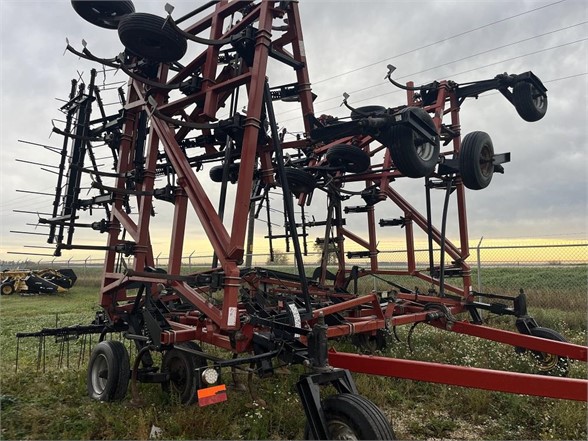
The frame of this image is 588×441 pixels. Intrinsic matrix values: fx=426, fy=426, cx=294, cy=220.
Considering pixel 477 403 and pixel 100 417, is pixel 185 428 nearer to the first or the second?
A: pixel 100 417

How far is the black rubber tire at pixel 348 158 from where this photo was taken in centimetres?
686

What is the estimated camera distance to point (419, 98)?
303 inches

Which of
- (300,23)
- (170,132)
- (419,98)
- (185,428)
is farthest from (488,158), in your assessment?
(185,428)

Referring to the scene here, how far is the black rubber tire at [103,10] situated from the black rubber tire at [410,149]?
142 inches

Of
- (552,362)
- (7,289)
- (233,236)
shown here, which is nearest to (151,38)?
(233,236)

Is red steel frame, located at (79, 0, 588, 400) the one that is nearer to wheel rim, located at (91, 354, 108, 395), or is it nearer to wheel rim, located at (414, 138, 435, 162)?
wheel rim, located at (91, 354, 108, 395)

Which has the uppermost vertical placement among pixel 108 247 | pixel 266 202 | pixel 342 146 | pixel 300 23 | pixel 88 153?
pixel 300 23

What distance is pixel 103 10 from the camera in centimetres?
529

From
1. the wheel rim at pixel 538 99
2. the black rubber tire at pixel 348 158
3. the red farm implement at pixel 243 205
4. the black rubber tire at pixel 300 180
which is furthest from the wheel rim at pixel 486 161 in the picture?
the black rubber tire at pixel 300 180

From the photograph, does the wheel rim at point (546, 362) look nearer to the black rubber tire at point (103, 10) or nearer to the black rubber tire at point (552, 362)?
the black rubber tire at point (552, 362)

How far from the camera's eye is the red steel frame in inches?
133

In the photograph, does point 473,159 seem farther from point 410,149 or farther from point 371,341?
point 371,341

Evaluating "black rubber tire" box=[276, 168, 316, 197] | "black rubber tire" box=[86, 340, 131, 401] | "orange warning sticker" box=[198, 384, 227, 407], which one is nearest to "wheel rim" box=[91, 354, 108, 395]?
"black rubber tire" box=[86, 340, 131, 401]

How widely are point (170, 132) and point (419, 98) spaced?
15.7 ft
